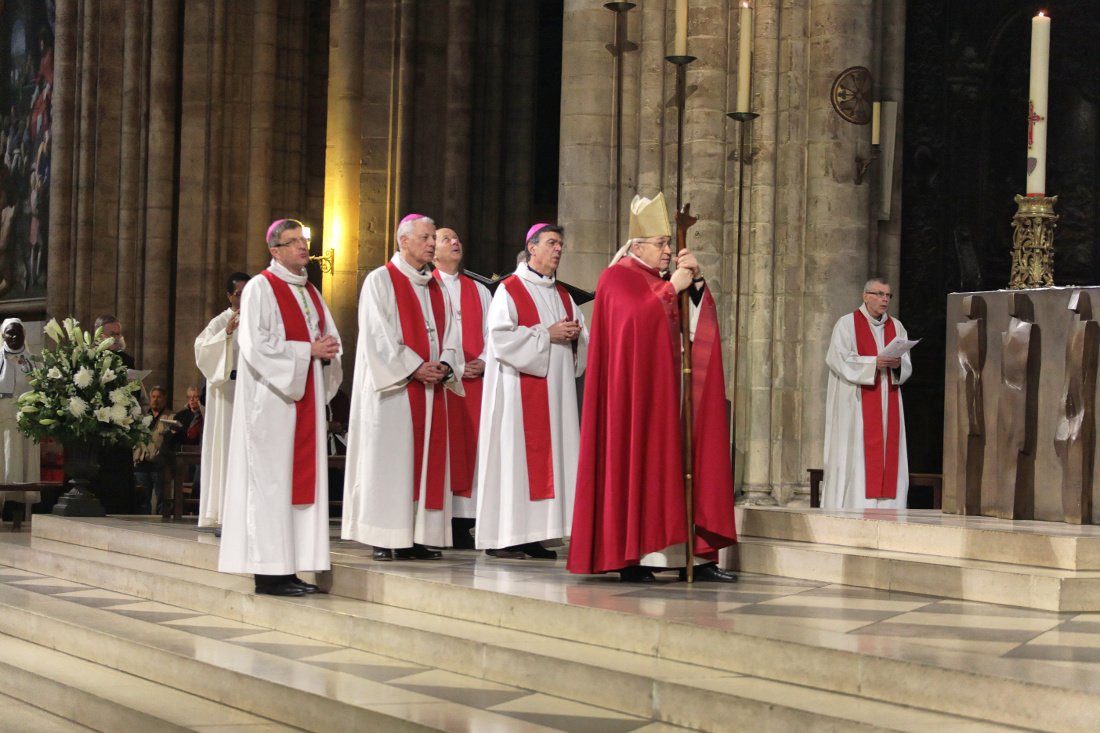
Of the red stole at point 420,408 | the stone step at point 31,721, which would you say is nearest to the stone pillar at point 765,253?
the red stole at point 420,408

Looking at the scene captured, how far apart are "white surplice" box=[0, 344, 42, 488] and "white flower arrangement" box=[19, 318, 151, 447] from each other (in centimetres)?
218

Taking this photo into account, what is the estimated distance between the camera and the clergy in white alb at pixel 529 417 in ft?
26.7

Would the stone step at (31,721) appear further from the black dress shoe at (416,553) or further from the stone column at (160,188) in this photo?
the stone column at (160,188)

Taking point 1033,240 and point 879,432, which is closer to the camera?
point 1033,240

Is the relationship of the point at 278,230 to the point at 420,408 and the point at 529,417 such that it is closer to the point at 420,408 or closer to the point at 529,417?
the point at 420,408

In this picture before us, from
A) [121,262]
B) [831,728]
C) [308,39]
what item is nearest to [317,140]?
[308,39]

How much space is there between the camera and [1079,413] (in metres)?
7.23

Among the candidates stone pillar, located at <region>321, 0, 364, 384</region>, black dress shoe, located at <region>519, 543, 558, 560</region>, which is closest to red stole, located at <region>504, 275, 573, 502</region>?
black dress shoe, located at <region>519, 543, 558, 560</region>

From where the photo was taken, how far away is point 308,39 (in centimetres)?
1930

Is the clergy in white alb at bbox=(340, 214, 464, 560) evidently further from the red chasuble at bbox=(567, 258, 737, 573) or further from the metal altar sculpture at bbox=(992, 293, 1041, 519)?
the metal altar sculpture at bbox=(992, 293, 1041, 519)

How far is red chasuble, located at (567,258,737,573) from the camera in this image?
22.4 ft

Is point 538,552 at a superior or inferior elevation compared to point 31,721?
superior

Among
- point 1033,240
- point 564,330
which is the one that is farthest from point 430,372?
A: point 1033,240

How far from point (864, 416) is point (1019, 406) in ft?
10.3
